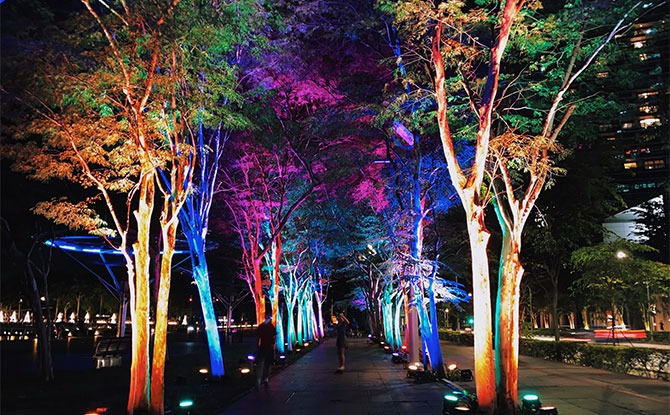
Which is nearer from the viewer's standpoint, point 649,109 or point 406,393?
point 406,393

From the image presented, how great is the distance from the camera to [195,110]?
33.0 feet

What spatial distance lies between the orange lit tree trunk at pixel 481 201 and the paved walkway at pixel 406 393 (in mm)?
1778

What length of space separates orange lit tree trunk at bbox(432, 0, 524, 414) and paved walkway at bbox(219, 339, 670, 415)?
178 centimetres

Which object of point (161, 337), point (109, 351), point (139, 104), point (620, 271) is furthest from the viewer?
point (109, 351)

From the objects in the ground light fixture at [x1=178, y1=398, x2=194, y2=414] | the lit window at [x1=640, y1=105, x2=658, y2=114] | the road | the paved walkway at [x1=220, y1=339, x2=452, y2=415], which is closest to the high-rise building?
the lit window at [x1=640, y1=105, x2=658, y2=114]

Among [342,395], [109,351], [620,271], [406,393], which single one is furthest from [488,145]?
[109,351]

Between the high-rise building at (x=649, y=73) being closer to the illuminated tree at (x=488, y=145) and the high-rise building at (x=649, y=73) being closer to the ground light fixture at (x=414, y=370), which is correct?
the illuminated tree at (x=488, y=145)

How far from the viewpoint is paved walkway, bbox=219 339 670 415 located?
10.1m

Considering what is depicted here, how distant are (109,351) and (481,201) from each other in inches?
633

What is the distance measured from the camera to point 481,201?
9.75 m

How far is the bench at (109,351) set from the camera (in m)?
19.3

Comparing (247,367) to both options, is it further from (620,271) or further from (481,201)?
(620,271)

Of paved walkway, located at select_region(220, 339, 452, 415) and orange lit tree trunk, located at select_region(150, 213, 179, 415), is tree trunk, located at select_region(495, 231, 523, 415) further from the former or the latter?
orange lit tree trunk, located at select_region(150, 213, 179, 415)

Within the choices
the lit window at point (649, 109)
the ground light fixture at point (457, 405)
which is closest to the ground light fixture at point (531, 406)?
the ground light fixture at point (457, 405)
